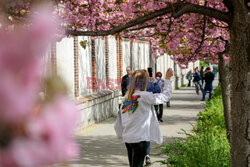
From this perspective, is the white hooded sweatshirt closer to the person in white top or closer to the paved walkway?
the person in white top

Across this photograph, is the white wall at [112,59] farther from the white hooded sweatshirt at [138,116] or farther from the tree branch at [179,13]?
the tree branch at [179,13]

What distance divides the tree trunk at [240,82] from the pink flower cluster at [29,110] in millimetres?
4064

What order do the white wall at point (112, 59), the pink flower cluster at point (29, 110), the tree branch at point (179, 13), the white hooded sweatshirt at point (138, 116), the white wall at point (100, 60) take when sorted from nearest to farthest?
the pink flower cluster at point (29, 110) < the tree branch at point (179, 13) < the white hooded sweatshirt at point (138, 116) < the white wall at point (100, 60) < the white wall at point (112, 59)

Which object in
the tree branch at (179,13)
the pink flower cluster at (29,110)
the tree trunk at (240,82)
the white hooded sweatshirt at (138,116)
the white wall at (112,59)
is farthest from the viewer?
the white wall at (112,59)

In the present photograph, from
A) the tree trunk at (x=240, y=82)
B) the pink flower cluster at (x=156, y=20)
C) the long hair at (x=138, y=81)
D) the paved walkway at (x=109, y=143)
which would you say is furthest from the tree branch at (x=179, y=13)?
the paved walkway at (x=109, y=143)

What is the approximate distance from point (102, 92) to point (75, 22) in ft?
28.0

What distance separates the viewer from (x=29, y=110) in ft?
1.75

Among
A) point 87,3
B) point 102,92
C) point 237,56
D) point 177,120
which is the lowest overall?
point 177,120

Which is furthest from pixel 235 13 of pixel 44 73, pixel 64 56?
pixel 64 56

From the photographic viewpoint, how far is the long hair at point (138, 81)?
5.77m

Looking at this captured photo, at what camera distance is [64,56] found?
39.0 ft

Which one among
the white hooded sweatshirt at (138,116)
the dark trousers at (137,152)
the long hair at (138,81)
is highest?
the long hair at (138,81)

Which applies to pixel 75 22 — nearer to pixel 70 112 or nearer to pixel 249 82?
pixel 249 82

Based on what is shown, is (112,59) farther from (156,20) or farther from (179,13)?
(179,13)
